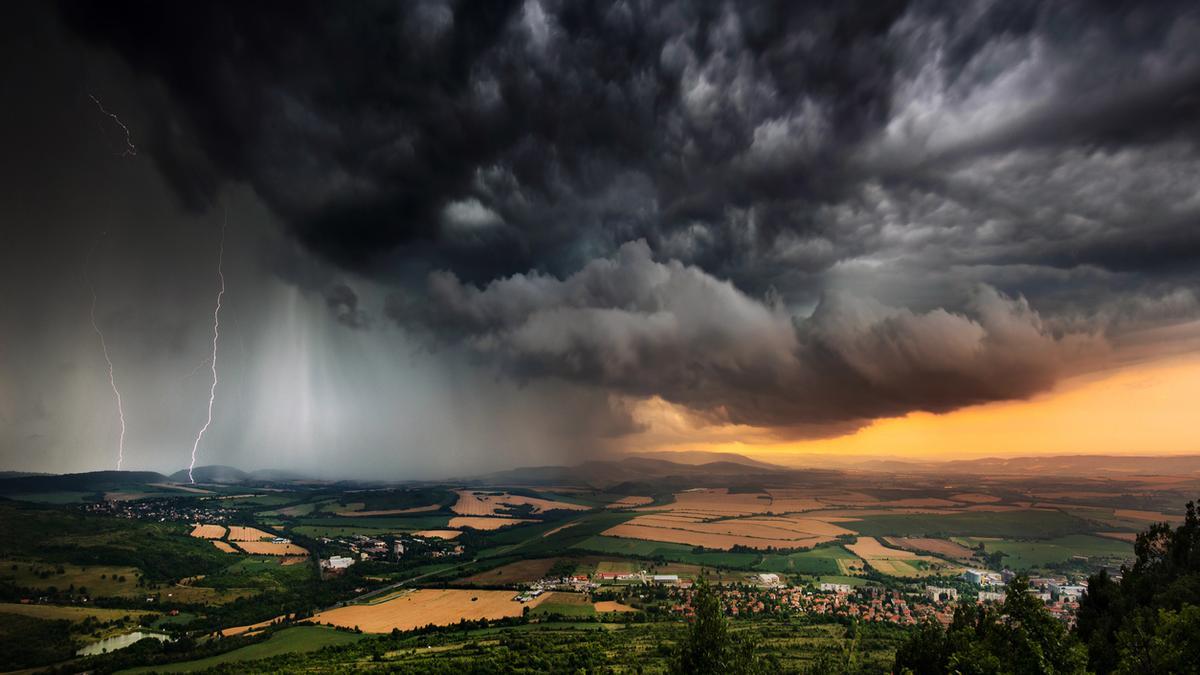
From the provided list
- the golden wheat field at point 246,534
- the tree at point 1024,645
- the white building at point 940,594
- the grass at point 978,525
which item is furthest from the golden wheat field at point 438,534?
the tree at point 1024,645

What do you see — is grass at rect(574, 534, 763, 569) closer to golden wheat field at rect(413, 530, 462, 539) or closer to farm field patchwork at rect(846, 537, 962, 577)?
farm field patchwork at rect(846, 537, 962, 577)

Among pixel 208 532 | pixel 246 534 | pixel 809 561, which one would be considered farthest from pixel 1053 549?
pixel 208 532

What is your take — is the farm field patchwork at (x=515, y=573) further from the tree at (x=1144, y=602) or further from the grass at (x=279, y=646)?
the tree at (x=1144, y=602)

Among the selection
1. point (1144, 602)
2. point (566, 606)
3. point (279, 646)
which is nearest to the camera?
point (1144, 602)

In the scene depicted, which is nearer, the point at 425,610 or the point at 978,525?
the point at 425,610

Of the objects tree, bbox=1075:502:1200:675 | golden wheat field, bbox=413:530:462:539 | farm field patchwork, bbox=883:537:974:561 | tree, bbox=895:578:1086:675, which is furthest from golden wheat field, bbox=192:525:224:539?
farm field patchwork, bbox=883:537:974:561

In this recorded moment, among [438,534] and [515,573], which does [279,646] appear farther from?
[438,534]

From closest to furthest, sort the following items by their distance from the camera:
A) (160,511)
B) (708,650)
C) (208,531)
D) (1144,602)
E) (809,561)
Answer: (708,650) < (1144,602) < (809,561) < (208,531) < (160,511)
